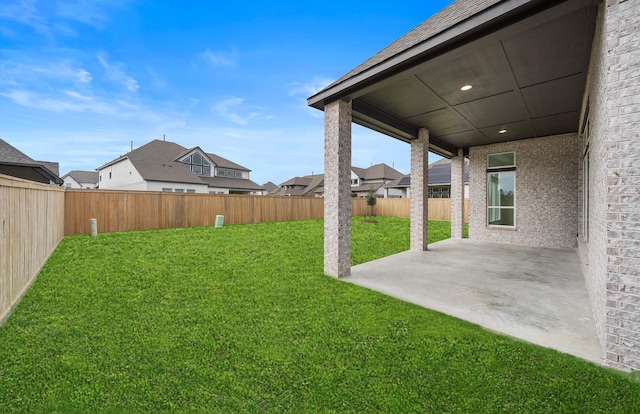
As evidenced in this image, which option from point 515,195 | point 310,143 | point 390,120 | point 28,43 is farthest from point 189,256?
point 310,143

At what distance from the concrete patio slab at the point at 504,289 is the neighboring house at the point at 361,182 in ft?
80.5

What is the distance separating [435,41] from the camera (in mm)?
3203

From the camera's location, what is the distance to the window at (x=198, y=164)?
68.4 ft

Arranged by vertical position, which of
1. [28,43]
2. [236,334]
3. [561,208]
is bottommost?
[236,334]

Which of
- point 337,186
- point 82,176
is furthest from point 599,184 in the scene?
point 82,176

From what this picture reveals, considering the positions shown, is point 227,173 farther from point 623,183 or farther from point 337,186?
point 623,183

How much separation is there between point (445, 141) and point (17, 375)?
9.57 metres

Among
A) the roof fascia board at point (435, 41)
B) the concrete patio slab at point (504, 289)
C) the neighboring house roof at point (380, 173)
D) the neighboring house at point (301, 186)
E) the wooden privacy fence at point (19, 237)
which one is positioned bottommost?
the concrete patio slab at point (504, 289)

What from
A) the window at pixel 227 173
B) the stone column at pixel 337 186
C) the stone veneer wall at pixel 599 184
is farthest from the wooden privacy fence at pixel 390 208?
the stone veneer wall at pixel 599 184

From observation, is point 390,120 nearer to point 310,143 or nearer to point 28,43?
point 28,43

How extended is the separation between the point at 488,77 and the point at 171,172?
19.5 meters

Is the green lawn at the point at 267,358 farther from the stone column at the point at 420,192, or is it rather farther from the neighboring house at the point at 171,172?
the neighboring house at the point at 171,172

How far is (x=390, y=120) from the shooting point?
6062 millimetres

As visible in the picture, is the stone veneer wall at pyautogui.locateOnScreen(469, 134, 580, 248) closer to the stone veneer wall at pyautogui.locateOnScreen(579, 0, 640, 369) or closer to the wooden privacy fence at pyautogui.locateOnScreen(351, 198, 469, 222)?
the stone veneer wall at pyautogui.locateOnScreen(579, 0, 640, 369)
